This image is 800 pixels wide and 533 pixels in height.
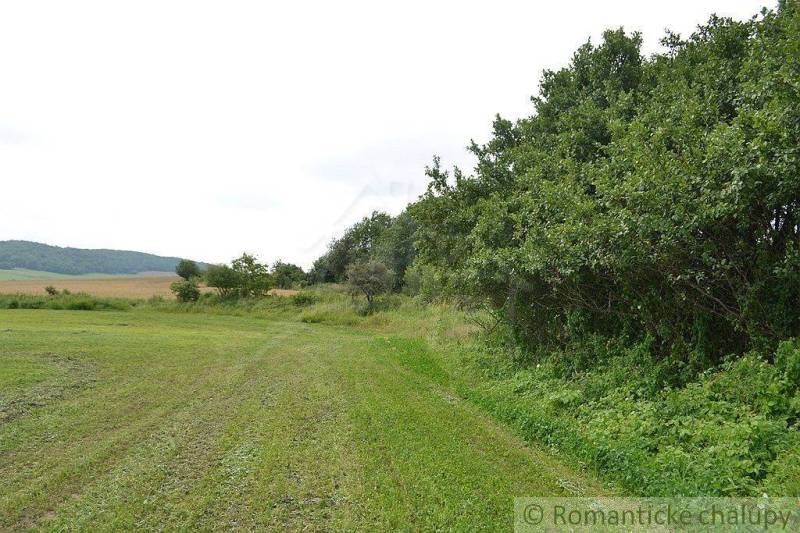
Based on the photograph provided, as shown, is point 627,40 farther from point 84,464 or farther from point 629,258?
point 84,464

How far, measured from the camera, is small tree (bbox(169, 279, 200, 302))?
133 feet

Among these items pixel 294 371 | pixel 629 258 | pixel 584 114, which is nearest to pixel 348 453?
pixel 629 258

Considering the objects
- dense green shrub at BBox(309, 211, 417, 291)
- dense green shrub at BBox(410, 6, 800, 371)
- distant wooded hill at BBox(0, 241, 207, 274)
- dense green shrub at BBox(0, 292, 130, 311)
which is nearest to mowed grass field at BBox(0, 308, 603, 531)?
dense green shrub at BBox(410, 6, 800, 371)

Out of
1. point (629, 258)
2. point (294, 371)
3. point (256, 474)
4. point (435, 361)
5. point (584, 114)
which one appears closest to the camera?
point (256, 474)

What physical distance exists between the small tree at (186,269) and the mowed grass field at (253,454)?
130 feet

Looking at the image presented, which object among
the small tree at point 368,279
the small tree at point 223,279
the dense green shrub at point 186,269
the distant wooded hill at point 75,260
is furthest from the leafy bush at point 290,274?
the distant wooded hill at point 75,260

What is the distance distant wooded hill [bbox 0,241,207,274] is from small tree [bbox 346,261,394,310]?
6910 cm

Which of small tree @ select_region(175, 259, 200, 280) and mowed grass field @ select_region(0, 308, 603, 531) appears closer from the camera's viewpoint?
mowed grass field @ select_region(0, 308, 603, 531)

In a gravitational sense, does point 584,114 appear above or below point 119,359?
above

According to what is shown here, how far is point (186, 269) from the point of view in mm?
49969

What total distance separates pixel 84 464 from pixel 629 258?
302 inches

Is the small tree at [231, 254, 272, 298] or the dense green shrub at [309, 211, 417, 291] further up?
the dense green shrub at [309, 211, 417, 291]

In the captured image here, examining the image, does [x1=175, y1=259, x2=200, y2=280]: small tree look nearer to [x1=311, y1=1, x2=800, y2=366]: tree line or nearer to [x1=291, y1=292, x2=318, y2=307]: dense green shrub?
[x1=291, y1=292, x2=318, y2=307]: dense green shrub

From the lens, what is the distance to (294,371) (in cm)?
1223
